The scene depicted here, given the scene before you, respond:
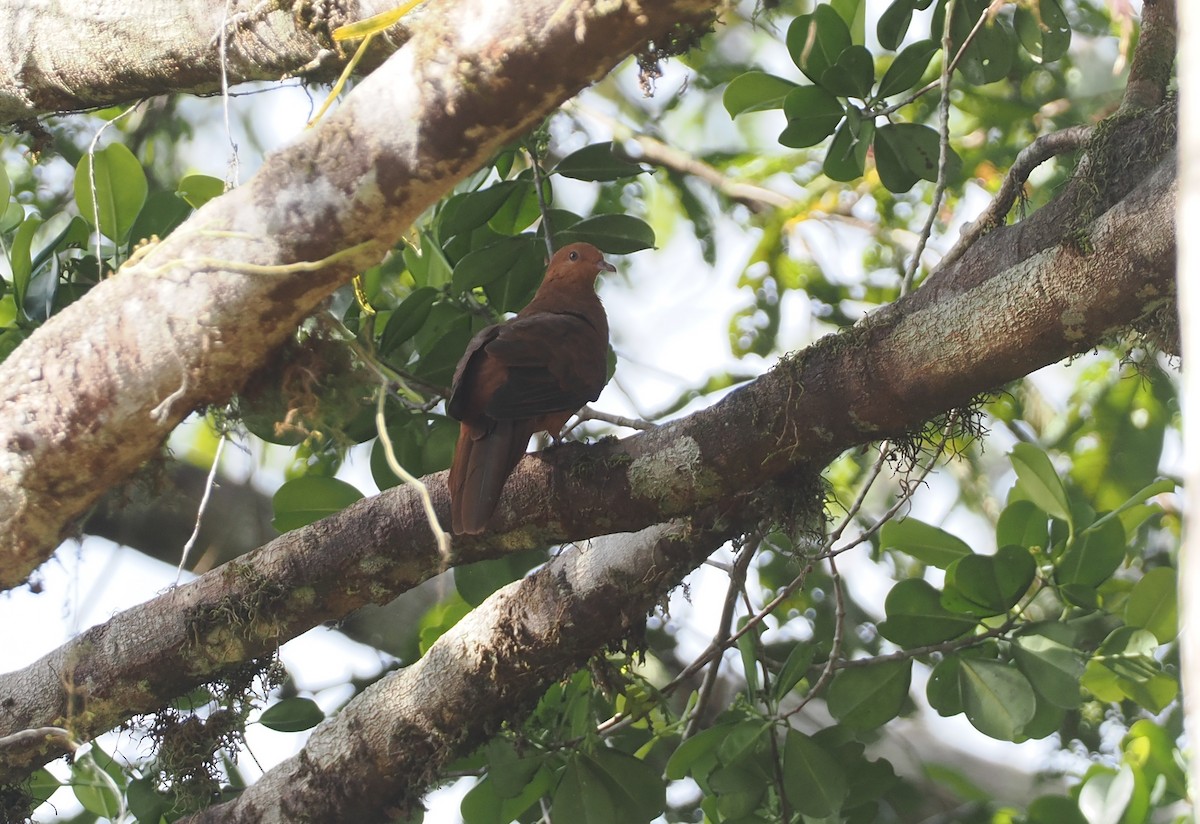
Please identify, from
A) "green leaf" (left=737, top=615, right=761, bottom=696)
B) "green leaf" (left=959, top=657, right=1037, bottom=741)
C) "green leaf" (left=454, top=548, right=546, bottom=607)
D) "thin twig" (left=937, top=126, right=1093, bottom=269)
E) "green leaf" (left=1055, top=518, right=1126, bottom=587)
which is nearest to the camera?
"thin twig" (left=937, top=126, right=1093, bottom=269)

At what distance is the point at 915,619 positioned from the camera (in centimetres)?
272

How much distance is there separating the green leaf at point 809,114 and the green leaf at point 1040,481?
38.5 inches

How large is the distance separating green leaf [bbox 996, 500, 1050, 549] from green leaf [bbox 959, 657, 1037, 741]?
330 millimetres

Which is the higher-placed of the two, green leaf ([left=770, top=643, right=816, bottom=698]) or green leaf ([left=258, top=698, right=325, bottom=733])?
green leaf ([left=258, top=698, right=325, bottom=733])

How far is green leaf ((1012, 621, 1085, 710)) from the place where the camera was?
2582 mm

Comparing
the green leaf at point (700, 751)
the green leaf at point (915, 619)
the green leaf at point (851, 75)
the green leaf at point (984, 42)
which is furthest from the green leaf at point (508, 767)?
the green leaf at point (984, 42)

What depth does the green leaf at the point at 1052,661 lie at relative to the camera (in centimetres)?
258

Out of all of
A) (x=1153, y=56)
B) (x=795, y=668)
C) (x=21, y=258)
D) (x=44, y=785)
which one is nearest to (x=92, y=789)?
(x=44, y=785)

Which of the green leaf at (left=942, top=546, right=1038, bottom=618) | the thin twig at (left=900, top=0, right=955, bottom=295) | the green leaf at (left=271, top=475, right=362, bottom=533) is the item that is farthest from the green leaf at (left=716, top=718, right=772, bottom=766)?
the green leaf at (left=271, top=475, right=362, bottom=533)

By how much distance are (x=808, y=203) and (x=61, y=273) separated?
2.80 metres

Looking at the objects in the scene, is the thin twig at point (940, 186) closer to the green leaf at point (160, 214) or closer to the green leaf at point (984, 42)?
the green leaf at point (984, 42)

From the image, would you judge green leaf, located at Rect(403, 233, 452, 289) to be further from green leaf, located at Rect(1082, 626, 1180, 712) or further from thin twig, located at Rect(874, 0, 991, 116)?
green leaf, located at Rect(1082, 626, 1180, 712)

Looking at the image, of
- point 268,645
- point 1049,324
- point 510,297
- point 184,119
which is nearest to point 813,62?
point 510,297

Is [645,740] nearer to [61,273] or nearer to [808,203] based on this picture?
[61,273]
